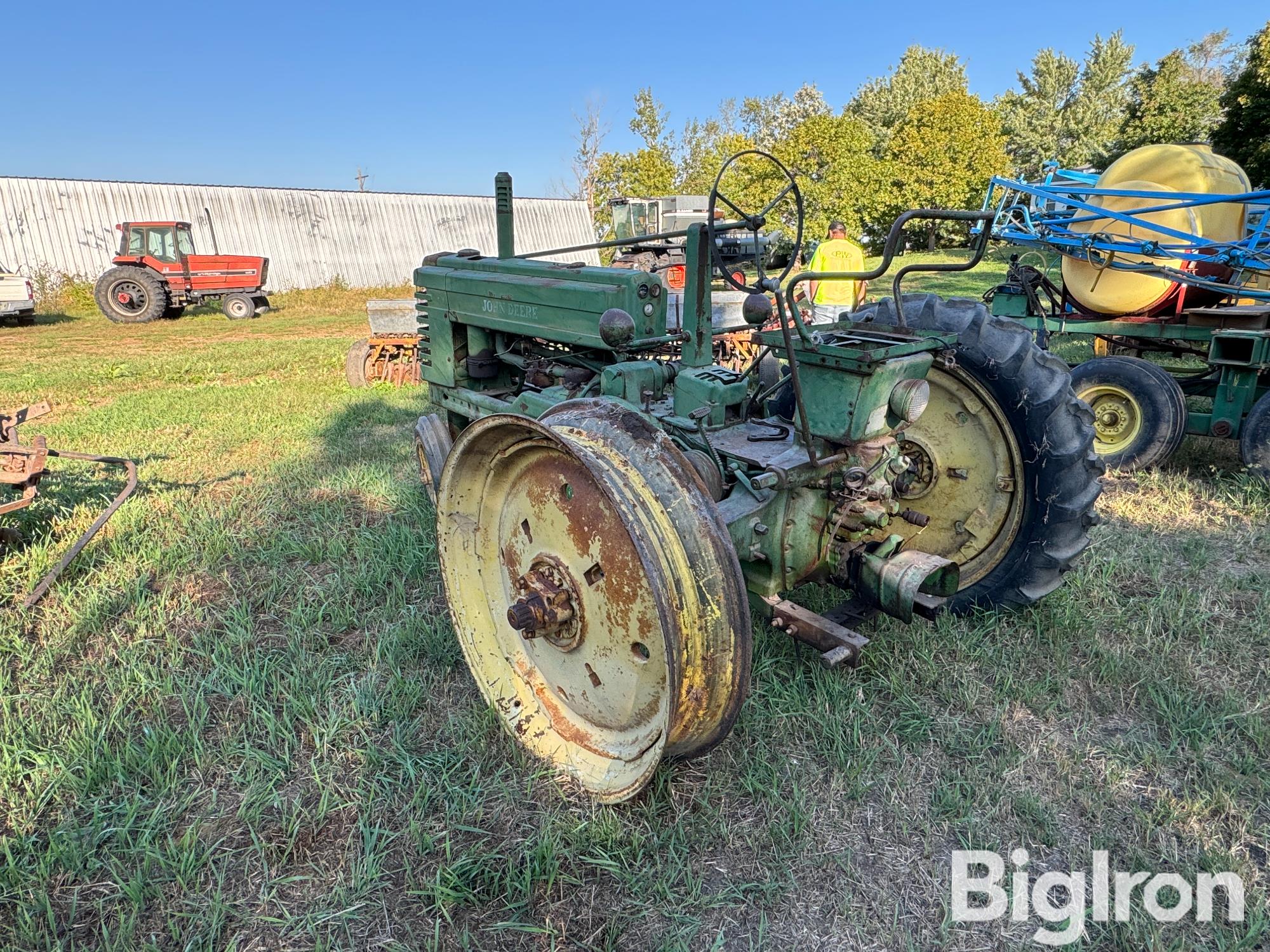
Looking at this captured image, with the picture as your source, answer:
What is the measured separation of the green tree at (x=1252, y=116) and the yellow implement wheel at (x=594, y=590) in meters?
18.4

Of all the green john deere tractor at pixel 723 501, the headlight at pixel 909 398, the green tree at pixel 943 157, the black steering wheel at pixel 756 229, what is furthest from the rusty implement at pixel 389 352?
the green tree at pixel 943 157

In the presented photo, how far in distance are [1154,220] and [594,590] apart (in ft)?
18.2

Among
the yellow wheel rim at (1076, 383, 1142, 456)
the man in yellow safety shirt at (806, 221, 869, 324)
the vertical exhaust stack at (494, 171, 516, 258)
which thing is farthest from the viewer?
the man in yellow safety shirt at (806, 221, 869, 324)

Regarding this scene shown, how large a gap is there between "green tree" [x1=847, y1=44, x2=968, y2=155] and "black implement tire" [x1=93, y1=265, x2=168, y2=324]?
35.6m

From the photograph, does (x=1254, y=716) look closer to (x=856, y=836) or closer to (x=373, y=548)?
(x=856, y=836)

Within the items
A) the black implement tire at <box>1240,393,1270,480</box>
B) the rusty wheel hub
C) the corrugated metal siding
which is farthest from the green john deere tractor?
the corrugated metal siding

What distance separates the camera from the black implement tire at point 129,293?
659 inches

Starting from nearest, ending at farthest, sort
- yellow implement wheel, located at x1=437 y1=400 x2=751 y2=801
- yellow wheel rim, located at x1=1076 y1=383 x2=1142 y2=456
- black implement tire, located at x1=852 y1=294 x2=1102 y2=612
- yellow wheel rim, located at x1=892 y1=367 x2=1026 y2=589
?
1. yellow implement wheel, located at x1=437 y1=400 x2=751 y2=801
2. black implement tire, located at x1=852 y1=294 x2=1102 y2=612
3. yellow wheel rim, located at x1=892 y1=367 x2=1026 y2=589
4. yellow wheel rim, located at x1=1076 y1=383 x2=1142 y2=456

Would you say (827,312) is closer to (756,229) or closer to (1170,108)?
(756,229)

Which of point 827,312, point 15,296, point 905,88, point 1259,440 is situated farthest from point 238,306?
point 905,88

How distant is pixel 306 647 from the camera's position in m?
3.12

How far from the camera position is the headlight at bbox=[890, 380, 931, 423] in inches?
101

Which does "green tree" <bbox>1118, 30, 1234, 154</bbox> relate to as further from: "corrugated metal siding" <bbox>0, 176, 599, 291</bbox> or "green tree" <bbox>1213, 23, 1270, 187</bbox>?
"corrugated metal siding" <bbox>0, 176, 599, 291</bbox>

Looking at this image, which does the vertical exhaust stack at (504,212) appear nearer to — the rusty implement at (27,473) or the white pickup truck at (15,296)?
the rusty implement at (27,473)
